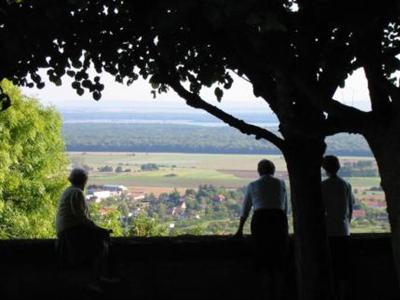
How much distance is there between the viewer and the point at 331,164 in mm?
7828

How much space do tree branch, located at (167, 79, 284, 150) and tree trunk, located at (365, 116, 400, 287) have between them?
186cm

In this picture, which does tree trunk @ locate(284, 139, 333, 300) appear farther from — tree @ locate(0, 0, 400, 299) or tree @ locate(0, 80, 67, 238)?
tree @ locate(0, 80, 67, 238)

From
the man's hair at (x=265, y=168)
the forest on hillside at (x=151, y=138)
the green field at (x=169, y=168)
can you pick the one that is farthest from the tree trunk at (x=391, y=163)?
the forest on hillside at (x=151, y=138)

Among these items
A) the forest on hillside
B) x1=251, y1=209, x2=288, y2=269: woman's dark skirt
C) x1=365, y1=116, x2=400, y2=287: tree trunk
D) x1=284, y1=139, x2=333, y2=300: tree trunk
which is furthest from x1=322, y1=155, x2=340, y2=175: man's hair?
the forest on hillside

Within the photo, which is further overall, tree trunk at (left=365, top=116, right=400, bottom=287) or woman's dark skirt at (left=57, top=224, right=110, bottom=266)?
woman's dark skirt at (left=57, top=224, right=110, bottom=266)

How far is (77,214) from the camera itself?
26.2ft

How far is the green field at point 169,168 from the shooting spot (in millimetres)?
38906

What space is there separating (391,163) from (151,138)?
40.9 m

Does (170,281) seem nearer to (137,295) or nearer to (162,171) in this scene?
(137,295)

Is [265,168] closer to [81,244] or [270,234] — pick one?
[270,234]

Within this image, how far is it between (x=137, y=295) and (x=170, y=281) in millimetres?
409

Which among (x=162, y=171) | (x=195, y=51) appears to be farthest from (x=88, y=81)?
(x=162, y=171)

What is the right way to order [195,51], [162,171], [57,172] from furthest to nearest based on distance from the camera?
[162,171], [57,172], [195,51]

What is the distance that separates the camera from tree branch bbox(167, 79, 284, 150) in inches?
255
